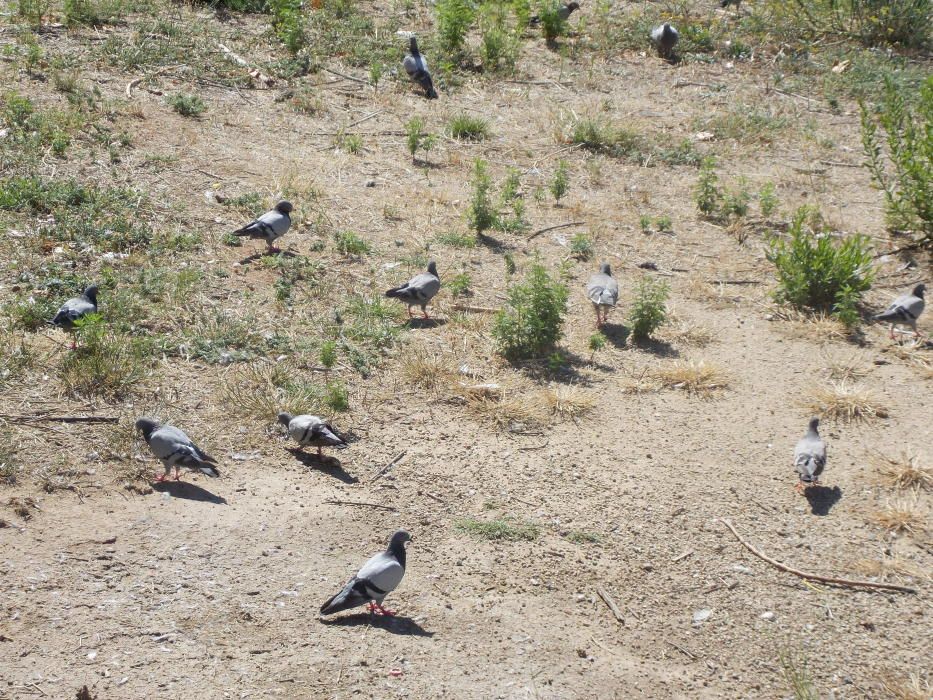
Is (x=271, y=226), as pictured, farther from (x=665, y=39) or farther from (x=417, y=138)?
(x=665, y=39)

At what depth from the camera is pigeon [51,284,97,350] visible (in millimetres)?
7430

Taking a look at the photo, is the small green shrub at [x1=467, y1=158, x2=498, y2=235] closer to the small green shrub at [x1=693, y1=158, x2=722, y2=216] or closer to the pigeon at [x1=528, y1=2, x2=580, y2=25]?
the small green shrub at [x1=693, y1=158, x2=722, y2=216]

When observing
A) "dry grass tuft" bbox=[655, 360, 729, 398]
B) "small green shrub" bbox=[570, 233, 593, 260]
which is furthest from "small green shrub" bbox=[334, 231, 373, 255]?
"dry grass tuft" bbox=[655, 360, 729, 398]

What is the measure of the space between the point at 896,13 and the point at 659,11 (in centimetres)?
364

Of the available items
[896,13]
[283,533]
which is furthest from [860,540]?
[896,13]

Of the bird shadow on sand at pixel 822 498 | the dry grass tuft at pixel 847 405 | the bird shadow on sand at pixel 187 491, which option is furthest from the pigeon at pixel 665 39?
the bird shadow on sand at pixel 187 491

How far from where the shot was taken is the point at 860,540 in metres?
6.38

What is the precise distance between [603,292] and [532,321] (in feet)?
3.17

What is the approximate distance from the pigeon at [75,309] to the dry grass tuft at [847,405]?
5696 mm

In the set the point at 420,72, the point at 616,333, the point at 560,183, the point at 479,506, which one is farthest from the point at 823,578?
the point at 420,72

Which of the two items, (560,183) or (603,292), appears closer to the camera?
(603,292)

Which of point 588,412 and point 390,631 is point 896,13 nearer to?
point 588,412

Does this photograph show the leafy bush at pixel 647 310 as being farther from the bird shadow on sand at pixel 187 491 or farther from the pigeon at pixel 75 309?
the pigeon at pixel 75 309

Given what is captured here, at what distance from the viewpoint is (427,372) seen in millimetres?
7727
